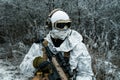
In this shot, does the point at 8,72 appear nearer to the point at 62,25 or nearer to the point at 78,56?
the point at 62,25

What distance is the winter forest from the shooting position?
8.00 meters

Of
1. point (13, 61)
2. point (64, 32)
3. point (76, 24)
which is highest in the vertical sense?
point (64, 32)

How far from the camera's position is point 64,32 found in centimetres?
445

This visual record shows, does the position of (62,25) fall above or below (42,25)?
above

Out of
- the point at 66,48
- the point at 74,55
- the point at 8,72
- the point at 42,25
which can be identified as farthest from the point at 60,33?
the point at 42,25

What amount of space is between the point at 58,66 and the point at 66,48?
22 cm

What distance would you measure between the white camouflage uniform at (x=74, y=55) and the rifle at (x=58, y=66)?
10cm

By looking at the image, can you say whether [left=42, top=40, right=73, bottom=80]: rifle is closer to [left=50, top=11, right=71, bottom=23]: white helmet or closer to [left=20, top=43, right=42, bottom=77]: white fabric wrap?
A: [left=20, top=43, right=42, bottom=77]: white fabric wrap

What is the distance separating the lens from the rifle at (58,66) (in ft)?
13.6

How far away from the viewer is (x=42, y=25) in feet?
31.7

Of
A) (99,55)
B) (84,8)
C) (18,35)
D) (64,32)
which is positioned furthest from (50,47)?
(18,35)

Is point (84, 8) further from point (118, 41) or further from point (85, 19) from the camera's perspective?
point (118, 41)

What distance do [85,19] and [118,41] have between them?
117cm

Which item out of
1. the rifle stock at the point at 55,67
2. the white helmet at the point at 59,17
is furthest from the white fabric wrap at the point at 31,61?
the white helmet at the point at 59,17
